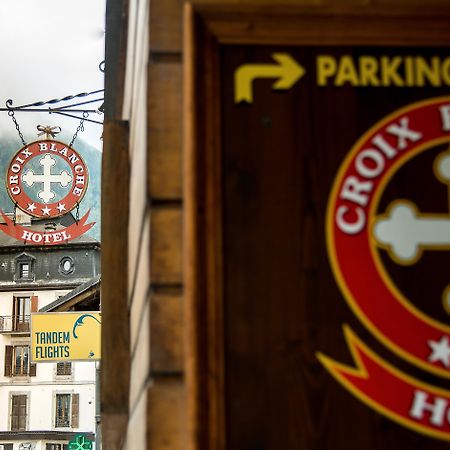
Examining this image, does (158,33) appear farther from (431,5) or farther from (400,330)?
(400,330)

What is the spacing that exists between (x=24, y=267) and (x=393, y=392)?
57862 millimetres

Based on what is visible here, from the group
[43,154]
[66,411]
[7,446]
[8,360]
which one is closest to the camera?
[43,154]

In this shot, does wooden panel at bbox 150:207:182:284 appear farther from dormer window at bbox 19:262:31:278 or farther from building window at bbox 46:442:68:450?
dormer window at bbox 19:262:31:278

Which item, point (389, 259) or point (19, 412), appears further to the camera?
point (19, 412)

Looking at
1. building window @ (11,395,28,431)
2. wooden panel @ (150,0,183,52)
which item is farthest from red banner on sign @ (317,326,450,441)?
building window @ (11,395,28,431)

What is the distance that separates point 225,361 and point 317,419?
0.20 meters

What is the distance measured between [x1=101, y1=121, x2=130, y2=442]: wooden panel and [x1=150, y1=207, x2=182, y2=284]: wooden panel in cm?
119

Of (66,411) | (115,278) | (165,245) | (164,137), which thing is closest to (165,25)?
(164,137)

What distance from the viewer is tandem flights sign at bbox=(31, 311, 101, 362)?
13.5 metres

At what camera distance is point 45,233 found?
24422mm

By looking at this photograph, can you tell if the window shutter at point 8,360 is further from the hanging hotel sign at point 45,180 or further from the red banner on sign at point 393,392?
the red banner on sign at point 393,392

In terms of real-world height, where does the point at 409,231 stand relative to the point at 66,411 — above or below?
above

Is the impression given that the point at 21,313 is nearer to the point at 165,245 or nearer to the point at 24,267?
the point at 24,267

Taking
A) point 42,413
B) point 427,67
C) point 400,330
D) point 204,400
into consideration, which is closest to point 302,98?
point 427,67
